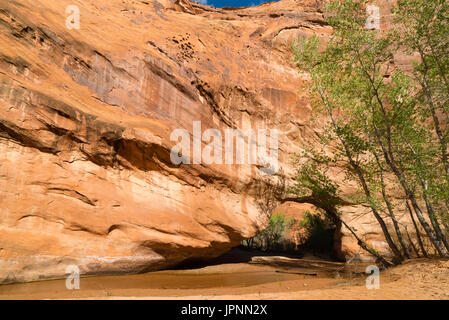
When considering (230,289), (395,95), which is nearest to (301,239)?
(395,95)

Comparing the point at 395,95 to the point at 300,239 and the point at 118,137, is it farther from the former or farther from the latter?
the point at 300,239

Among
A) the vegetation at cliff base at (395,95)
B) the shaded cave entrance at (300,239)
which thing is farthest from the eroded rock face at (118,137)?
the shaded cave entrance at (300,239)

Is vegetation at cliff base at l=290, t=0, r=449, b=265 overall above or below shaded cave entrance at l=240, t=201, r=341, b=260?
above

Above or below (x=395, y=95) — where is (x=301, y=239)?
below

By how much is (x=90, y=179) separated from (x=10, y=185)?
7.09 ft

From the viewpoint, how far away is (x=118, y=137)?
927cm

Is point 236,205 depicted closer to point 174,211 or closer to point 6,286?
point 174,211

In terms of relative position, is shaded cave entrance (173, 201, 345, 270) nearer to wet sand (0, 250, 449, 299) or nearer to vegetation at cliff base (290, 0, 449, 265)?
vegetation at cliff base (290, 0, 449, 265)

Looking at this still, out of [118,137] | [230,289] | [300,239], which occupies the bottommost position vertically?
[300,239]

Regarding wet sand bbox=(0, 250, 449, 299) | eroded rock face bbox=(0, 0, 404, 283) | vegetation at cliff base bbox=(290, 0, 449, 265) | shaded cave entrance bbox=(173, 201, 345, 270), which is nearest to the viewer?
wet sand bbox=(0, 250, 449, 299)

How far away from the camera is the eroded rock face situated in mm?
7148

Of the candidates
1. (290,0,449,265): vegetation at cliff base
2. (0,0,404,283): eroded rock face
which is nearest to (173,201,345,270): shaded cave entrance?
(0,0,404,283): eroded rock face

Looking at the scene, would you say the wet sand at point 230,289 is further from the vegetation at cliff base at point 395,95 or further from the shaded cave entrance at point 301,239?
the shaded cave entrance at point 301,239

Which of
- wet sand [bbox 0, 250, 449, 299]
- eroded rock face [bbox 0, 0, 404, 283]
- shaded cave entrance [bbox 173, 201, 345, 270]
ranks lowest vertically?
shaded cave entrance [bbox 173, 201, 345, 270]
